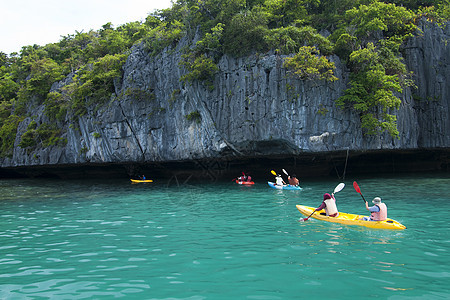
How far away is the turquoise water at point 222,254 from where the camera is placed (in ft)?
18.2

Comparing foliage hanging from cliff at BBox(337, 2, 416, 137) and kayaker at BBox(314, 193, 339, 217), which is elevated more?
foliage hanging from cliff at BBox(337, 2, 416, 137)

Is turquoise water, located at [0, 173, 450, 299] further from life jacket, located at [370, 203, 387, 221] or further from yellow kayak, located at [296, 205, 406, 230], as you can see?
life jacket, located at [370, 203, 387, 221]

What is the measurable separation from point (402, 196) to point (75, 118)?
2833cm

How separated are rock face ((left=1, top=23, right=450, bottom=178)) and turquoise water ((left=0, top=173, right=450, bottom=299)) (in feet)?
29.5

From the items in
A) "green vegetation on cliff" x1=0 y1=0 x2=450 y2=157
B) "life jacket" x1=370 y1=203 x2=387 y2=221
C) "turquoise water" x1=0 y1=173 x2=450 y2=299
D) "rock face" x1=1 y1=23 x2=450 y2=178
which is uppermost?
"green vegetation on cliff" x1=0 y1=0 x2=450 y2=157

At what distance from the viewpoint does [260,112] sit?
893 inches

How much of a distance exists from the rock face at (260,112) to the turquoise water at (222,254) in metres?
9.00

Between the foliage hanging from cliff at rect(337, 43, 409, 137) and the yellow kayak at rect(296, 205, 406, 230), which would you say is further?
the foliage hanging from cliff at rect(337, 43, 409, 137)

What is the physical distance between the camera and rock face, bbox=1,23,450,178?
2198cm

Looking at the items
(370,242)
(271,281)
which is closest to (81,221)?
(271,281)

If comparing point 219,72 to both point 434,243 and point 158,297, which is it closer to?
point 434,243

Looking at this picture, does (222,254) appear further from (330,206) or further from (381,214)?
(381,214)

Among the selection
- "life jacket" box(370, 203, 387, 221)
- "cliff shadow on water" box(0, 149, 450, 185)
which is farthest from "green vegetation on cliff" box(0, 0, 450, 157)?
"life jacket" box(370, 203, 387, 221)

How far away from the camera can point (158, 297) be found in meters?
A: 5.30
